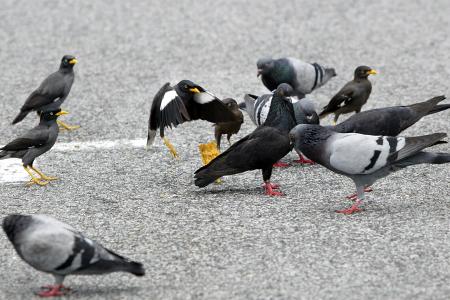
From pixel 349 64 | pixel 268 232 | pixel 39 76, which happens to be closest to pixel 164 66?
pixel 39 76

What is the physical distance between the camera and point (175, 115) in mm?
7797

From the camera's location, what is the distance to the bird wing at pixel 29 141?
7648 millimetres

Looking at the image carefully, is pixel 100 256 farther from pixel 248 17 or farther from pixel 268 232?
pixel 248 17

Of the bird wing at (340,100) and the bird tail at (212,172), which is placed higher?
the bird wing at (340,100)

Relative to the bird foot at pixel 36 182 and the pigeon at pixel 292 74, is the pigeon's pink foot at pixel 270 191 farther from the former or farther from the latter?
the pigeon at pixel 292 74

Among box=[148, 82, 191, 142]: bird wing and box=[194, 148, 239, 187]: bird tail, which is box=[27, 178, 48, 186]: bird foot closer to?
box=[148, 82, 191, 142]: bird wing

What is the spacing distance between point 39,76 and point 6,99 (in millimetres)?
956

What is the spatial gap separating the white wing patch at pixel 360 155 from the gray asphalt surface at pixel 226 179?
375 millimetres

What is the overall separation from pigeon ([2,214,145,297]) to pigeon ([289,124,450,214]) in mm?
Result: 2103

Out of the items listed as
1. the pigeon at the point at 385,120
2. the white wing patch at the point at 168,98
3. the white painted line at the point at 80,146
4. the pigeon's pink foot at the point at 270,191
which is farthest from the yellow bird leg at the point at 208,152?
the pigeon at the point at 385,120

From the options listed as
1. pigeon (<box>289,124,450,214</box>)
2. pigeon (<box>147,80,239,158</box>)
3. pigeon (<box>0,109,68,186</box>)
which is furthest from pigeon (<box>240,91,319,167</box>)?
pigeon (<box>0,109,68,186</box>)

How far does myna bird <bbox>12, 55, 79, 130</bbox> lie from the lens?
8938 mm

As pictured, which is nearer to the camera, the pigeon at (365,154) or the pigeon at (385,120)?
the pigeon at (365,154)

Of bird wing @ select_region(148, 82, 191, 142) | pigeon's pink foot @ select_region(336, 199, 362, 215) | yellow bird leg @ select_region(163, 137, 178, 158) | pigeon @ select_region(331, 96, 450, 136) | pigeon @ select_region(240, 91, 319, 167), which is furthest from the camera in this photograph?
yellow bird leg @ select_region(163, 137, 178, 158)
